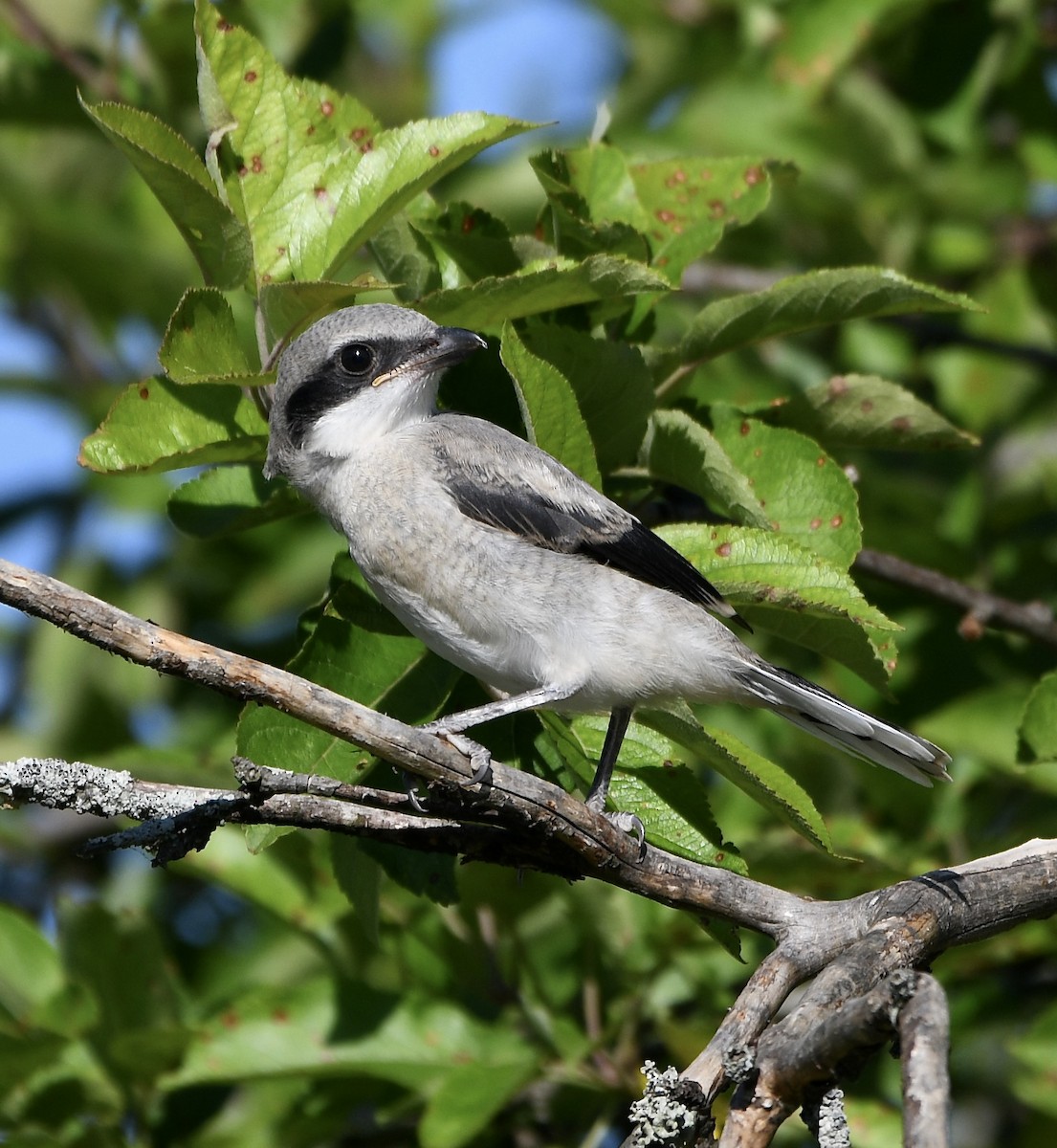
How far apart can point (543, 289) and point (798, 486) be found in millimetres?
952

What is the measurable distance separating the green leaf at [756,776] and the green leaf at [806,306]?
114 cm

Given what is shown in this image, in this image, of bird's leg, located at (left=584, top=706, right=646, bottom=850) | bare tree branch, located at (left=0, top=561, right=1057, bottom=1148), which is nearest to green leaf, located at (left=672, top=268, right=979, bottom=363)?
bird's leg, located at (left=584, top=706, right=646, bottom=850)

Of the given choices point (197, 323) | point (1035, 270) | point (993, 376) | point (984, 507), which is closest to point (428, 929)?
point (197, 323)

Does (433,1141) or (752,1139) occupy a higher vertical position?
(752,1139)

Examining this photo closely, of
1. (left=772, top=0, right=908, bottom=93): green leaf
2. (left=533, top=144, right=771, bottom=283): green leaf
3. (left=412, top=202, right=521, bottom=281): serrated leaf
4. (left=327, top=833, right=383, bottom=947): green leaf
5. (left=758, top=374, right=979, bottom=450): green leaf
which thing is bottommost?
(left=327, top=833, right=383, bottom=947): green leaf

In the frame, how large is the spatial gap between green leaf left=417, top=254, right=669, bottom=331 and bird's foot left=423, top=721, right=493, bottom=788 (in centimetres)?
112

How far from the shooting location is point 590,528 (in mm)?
4055

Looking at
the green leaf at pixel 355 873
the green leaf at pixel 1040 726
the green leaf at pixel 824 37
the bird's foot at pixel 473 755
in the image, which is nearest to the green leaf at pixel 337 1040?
the green leaf at pixel 355 873

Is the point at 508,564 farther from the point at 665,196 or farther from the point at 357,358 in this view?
the point at 665,196

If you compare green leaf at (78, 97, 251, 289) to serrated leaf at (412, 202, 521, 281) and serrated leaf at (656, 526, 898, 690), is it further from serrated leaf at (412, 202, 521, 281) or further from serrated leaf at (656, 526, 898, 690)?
serrated leaf at (656, 526, 898, 690)

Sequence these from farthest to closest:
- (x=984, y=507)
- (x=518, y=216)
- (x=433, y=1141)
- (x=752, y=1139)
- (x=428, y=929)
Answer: (x=518, y=216) → (x=984, y=507) → (x=428, y=929) → (x=433, y=1141) → (x=752, y=1139)

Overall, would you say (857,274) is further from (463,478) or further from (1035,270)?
(1035,270)

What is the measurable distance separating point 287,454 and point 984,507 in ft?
11.6

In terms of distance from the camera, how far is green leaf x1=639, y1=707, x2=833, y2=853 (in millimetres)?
3551
